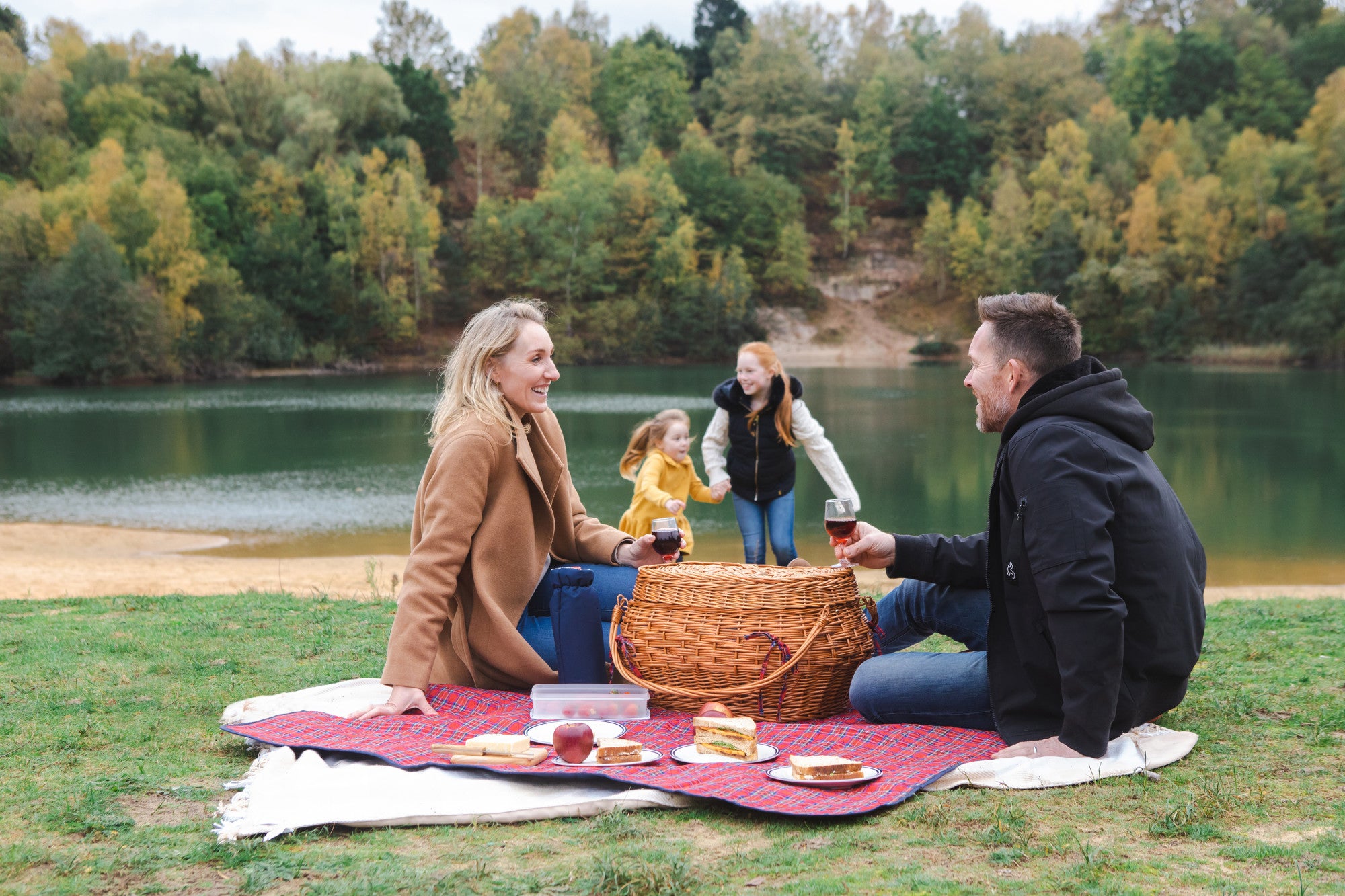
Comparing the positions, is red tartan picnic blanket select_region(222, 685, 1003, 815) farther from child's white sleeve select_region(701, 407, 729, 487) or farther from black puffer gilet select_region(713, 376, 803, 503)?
child's white sleeve select_region(701, 407, 729, 487)

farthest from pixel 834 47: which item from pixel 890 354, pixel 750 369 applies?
pixel 750 369

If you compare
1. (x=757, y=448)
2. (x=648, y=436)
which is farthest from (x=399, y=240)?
(x=757, y=448)

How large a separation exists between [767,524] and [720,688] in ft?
16.6

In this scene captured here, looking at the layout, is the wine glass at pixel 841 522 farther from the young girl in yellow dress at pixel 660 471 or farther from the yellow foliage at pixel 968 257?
the yellow foliage at pixel 968 257

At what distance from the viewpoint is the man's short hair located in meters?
3.72

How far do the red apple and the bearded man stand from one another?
4.03ft

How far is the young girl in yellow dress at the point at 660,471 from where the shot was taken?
8.78 metres

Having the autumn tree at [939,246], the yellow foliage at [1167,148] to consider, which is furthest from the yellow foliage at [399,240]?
the yellow foliage at [1167,148]

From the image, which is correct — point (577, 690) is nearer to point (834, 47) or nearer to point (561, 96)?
point (561, 96)

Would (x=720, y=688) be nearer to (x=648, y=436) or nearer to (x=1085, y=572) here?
(x=1085, y=572)

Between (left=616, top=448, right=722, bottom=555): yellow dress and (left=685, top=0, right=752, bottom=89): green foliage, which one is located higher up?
(left=685, top=0, right=752, bottom=89): green foliage

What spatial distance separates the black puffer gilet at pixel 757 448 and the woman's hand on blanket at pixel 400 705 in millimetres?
4945

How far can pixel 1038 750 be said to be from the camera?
11.8 ft

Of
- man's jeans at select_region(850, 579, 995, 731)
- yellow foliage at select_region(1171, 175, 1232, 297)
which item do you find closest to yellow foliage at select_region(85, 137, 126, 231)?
yellow foliage at select_region(1171, 175, 1232, 297)
